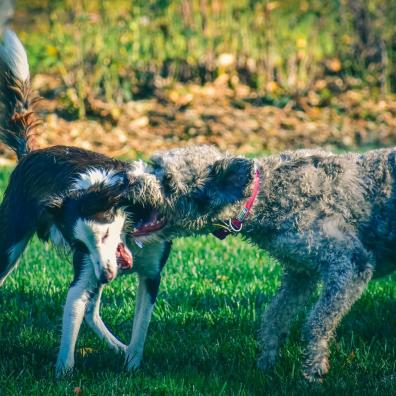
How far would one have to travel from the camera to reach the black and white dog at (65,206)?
4309 mm

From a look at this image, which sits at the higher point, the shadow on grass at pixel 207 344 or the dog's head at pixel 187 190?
the dog's head at pixel 187 190

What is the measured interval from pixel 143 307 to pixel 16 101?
182cm

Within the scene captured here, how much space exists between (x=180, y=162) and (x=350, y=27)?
9.31 metres

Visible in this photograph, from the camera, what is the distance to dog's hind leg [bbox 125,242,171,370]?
4504 millimetres

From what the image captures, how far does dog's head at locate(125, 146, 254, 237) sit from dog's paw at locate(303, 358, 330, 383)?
38.3 inches

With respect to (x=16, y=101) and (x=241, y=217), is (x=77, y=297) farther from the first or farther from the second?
(x=16, y=101)

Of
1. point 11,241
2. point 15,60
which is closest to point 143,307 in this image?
point 11,241

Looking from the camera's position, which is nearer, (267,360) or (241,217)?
(241,217)

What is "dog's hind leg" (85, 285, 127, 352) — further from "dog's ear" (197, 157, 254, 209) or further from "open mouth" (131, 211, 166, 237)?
"dog's ear" (197, 157, 254, 209)

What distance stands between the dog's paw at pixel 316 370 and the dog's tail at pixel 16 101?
2520 millimetres

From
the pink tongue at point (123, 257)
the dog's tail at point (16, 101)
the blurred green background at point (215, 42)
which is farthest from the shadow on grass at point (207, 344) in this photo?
the blurred green background at point (215, 42)

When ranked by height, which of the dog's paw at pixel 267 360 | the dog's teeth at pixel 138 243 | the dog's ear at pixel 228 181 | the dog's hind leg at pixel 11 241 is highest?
the dog's ear at pixel 228 181

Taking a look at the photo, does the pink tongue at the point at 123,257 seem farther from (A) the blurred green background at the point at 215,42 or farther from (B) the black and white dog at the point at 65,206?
(A) the blurred green background at the point at 215,42

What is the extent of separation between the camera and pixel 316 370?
4.19m
